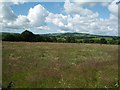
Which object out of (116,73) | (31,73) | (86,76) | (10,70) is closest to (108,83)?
(86,76)

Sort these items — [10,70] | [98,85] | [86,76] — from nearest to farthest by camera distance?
[98,85]
[86,76]
[10,70]

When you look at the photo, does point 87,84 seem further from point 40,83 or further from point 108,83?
point 40,83

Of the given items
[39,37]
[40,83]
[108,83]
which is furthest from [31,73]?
[39,37]

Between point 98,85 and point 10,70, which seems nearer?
point 98,85

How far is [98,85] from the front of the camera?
13.4m

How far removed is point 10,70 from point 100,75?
5.56m

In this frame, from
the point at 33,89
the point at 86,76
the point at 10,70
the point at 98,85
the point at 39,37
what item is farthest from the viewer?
the point at 39,37

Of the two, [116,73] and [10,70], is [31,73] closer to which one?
[10,70]

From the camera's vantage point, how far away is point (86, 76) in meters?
15.4

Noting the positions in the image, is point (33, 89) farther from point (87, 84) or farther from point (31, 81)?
point (87, 84)

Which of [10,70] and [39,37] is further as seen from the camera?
[39,37]

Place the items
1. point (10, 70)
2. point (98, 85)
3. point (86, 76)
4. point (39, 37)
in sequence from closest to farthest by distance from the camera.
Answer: point (98, 85)
point (86, 76)
point (10, 70)
point (39, 37)

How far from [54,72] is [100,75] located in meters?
2.74

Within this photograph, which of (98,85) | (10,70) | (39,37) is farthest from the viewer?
(39,37)
